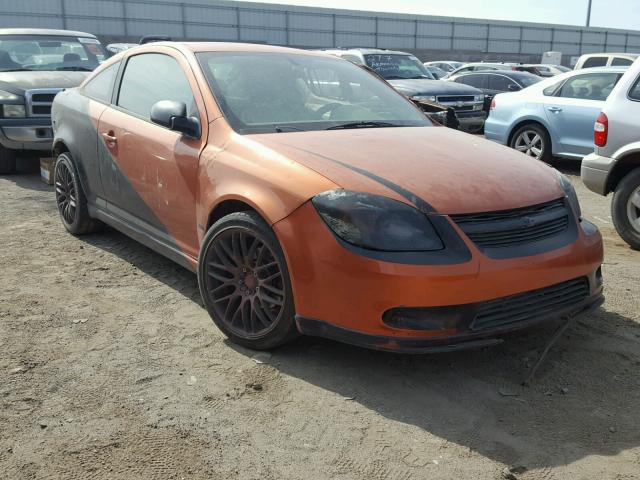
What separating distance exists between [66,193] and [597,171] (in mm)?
4665

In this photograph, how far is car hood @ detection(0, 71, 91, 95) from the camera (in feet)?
27.7

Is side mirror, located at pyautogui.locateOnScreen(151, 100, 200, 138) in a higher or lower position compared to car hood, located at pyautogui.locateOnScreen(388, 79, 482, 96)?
higher

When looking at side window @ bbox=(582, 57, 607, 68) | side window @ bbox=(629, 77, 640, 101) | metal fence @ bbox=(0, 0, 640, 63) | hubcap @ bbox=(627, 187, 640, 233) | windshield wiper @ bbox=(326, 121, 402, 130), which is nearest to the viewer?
windshield wiper @ bbox=(326, 121, 402, 130)

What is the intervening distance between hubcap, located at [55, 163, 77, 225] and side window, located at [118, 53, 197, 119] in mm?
1065

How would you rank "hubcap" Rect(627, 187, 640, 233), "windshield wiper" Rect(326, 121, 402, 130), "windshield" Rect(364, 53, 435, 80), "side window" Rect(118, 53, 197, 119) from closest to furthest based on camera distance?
"windshield wiper" Rect(326, 121, 402, 130), "side window" Rect(118, 53, 197, 119), "hubcap" Rect(627, 187, 640, 233), "windshield" Rect(364, 53, 435, 80)

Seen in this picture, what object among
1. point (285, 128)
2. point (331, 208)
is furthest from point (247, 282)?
point (285, 128)

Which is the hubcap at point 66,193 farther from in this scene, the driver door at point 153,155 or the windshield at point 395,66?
the windshield at point 395,66

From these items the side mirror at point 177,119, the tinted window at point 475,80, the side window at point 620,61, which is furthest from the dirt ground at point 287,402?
the side window at point 620,61

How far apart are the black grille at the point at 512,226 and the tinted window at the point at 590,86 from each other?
21.8 feet

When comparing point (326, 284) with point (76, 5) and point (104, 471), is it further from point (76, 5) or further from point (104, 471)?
point (76, 5)

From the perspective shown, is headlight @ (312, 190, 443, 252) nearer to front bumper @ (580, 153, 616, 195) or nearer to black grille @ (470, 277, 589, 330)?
black grille @ (470, 277, 589, 330)

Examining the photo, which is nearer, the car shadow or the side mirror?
the car shadow

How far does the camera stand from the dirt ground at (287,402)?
8.71ft

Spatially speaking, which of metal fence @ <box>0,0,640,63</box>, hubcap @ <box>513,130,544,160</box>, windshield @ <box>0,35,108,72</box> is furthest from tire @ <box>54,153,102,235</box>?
metal fence @ <box>0,0,640,63</box>
